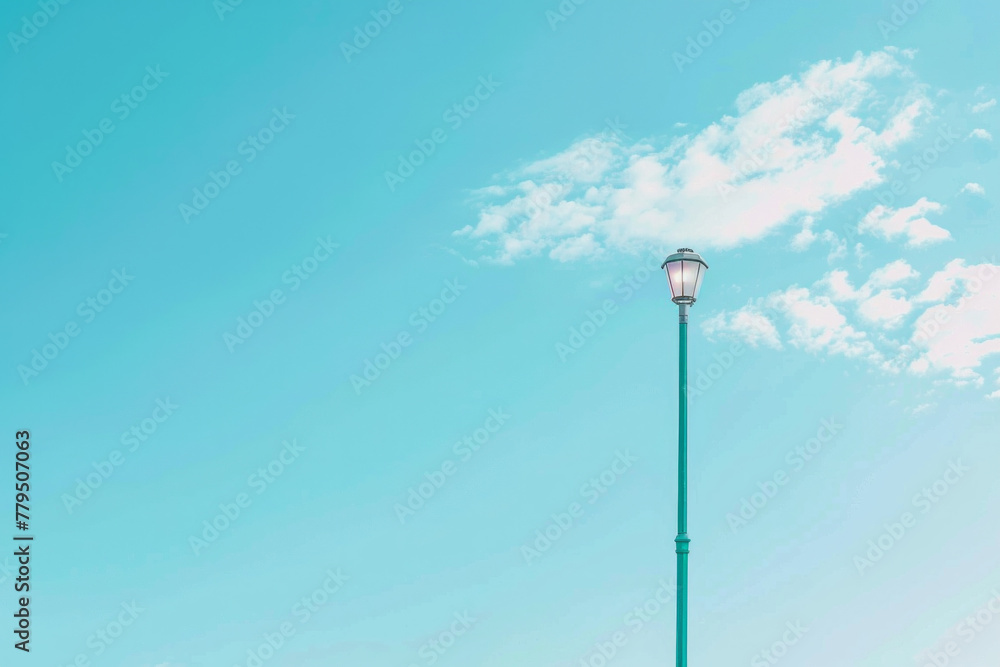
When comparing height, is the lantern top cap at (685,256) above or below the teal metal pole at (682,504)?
above

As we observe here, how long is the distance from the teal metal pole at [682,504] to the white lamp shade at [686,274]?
5.7 inches

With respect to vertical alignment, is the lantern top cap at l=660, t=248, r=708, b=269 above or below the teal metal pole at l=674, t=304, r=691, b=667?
above

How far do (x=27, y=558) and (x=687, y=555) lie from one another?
16891 mm

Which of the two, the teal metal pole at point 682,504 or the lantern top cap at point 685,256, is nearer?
the teal metal pole at point 682,504

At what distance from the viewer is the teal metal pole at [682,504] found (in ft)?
35.2

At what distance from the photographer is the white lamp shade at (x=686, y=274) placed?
12.0 metres

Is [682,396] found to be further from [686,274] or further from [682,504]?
[686,274]

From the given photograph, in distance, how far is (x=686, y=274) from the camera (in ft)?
39.4

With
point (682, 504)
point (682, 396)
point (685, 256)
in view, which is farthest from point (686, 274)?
point (682, 504)

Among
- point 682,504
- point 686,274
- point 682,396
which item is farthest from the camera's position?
point 686,274

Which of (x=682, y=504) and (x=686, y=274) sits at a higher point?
(x=686, y=274)

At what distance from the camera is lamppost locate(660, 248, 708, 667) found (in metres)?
10.7

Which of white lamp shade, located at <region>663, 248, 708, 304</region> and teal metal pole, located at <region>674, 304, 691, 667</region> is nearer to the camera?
teal metal pole, located at <region>674, 304, 691, 667</region>

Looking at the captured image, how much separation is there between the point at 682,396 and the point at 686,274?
1.52 m
